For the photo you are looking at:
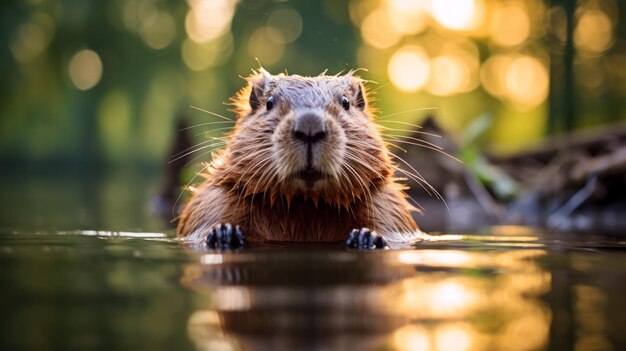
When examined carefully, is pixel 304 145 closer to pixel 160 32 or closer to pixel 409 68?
pixel 409 68

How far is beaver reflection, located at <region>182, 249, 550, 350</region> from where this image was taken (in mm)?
2051

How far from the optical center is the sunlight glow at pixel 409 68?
2270 cm

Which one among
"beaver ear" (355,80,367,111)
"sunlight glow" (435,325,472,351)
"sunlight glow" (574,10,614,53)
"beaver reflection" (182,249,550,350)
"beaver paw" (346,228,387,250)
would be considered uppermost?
"sunlight glow" (574,10,614,53)

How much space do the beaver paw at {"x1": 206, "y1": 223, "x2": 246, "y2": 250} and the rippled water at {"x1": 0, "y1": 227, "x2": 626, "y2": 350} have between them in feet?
0.55

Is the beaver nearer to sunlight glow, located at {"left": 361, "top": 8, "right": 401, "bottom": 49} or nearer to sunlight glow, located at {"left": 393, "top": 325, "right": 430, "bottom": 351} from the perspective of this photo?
sunlight glow, located at {"left": 393, "top": 325, "right": 430, "bottom": 351}

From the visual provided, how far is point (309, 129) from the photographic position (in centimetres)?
388

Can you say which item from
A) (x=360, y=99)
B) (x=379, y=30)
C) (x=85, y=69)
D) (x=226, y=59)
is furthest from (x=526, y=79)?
(x=360, y=99)

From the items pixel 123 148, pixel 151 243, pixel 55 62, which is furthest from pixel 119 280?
pixel 123 148

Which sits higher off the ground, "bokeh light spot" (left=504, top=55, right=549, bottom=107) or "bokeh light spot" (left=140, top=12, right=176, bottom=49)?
"bokeh light spot" (left=140, top=12, right=176, bottom=49)

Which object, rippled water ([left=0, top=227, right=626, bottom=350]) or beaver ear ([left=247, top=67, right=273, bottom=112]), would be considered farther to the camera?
beaver ear ([left=247, top=67, right=273, bottom=112])

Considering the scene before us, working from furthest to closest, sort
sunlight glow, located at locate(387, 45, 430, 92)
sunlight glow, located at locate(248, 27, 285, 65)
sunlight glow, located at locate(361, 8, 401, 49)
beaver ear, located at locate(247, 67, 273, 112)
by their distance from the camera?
sunlight glow, located at locate(248, 27, 285, 65), sunlight glow, located at locate(387, 45, 430, 92), sunlight glow, located at locate(361, 8, 401, 49), beaver ear, located at locate(247, 67, 273, 112)

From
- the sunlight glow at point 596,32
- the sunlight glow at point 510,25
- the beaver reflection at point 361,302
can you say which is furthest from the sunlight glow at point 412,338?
the sunlight glow at point 510,25

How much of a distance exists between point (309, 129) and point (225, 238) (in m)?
0.65

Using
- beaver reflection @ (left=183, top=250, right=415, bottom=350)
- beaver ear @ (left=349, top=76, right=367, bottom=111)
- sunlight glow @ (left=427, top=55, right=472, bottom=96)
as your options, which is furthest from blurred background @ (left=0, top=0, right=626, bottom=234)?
beaver reflection @ (left=183, top=250, right=415, bottom=350)
